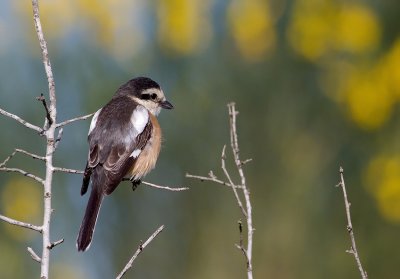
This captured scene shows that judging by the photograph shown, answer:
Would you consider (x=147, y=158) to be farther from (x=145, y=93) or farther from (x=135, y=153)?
(x=145, y=93)

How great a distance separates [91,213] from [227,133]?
13.9 feet

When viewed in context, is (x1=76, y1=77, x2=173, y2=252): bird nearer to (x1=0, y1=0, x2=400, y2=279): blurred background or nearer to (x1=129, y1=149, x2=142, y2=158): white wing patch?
(x1=129, y1=149, x2=142, y2=158): white wing patch

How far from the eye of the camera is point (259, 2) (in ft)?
34.9

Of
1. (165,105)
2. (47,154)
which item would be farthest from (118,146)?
(47,154)

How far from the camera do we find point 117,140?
585 centimetres

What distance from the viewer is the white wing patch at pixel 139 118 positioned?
6008 millimetres

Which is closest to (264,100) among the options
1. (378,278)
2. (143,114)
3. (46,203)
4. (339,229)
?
(339,229)

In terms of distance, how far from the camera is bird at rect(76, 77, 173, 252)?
5.58 meters

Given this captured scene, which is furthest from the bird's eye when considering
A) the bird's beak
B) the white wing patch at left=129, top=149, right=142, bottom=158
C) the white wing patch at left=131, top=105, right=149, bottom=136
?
the white wing patch at left=129, top=149, right=142, bottom=158

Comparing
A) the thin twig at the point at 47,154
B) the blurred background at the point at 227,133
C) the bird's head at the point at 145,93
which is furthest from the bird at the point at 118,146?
the blurred background at the point at 227,133

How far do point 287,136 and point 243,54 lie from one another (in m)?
1.22

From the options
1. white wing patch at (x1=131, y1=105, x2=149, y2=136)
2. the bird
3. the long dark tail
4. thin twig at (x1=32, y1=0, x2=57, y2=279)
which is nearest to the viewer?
thin twig at (x1=32, y1=0, x2=57, y2=279)

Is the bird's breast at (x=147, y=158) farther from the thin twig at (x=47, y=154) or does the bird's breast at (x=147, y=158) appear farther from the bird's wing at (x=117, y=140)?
the thin twig at (x=47, y=154)

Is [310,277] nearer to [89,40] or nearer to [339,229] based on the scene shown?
[339,229]
